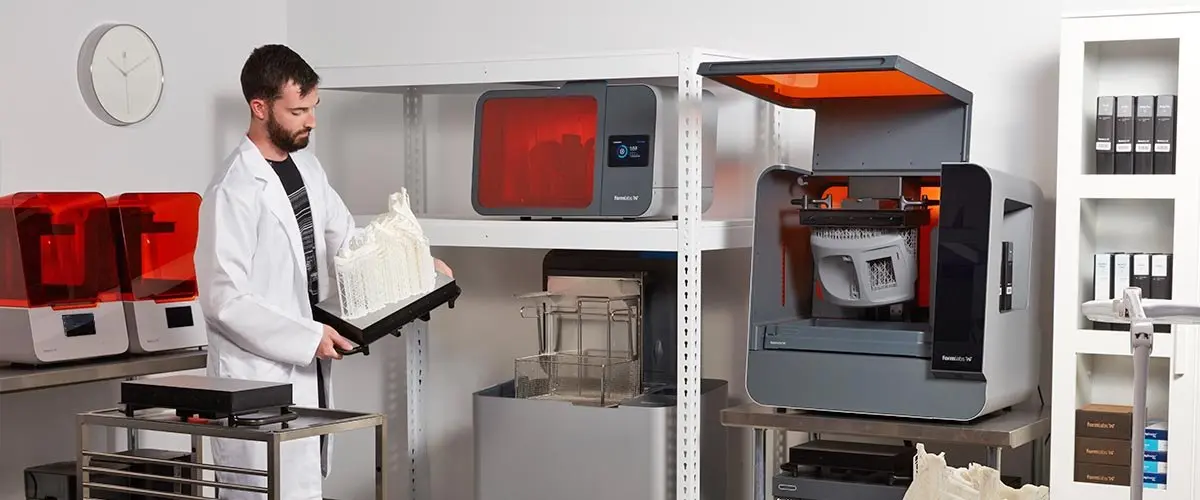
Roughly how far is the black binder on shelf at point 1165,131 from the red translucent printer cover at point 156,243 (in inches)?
93.6

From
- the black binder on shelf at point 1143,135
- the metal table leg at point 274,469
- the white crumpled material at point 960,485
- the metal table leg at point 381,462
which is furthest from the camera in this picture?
the black binder on shelf at point 1143,135

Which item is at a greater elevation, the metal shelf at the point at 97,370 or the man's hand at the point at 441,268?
Answer: the man's hand at the point at 441,268

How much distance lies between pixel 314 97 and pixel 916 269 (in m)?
1.49

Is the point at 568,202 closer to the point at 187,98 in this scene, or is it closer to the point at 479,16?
the point at 479,16

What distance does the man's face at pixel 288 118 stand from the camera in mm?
3061

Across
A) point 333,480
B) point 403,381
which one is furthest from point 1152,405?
point 333,480

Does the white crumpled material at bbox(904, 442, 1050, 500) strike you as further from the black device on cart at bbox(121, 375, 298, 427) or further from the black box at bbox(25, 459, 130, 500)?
the black box at bbox(25, 459, 130, 500)

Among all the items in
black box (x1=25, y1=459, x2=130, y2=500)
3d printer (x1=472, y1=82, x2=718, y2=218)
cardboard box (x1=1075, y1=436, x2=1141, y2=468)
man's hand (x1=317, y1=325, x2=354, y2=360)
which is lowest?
black box (x1=25, y1=459, x2=130, y2=500)

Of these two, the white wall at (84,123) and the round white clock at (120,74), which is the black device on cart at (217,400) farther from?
the round white clock at (120,74)

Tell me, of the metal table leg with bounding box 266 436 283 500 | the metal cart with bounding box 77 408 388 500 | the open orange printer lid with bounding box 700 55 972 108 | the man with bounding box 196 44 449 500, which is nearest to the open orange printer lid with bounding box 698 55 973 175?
the open orange printer lid with bounding box 700 55 972 108

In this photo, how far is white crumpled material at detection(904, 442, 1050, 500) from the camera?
2.00 metres

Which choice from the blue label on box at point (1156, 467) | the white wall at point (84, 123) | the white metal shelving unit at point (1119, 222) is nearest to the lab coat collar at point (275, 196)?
the white wall at point (84, 123)

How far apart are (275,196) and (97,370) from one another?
26.9 inches

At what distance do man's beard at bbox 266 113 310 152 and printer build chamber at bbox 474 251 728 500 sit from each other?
35.9 inches
